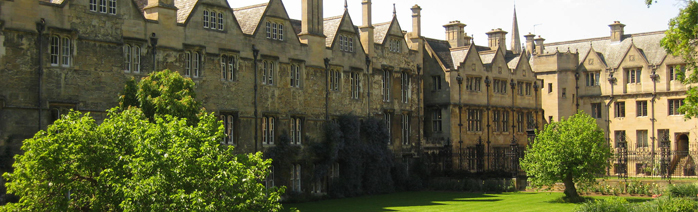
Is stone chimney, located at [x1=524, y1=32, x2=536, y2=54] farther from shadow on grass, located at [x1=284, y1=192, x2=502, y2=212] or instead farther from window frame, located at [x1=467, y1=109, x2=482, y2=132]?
shadow on grass, located at [x1=284, y1=192, x2=502, y2=212]

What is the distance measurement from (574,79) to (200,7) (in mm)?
38225

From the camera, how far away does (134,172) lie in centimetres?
2217

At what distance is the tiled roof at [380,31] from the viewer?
174 feet

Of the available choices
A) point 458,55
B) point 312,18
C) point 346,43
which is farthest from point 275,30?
point 458,55

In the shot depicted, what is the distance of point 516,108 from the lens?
210 ft

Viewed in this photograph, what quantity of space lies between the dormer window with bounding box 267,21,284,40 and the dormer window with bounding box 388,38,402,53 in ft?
34.7

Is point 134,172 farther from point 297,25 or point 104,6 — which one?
point 297,25

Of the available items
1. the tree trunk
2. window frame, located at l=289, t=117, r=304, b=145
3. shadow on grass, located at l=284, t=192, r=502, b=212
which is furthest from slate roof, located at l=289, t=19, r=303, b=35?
the tree trunk

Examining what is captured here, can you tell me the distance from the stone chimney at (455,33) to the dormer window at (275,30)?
23358mm

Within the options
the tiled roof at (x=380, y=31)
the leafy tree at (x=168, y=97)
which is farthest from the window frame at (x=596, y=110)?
the leafy tree at (x=168, y=97)

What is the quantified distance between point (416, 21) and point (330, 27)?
811 centimetres

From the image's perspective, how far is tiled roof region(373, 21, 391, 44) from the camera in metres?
53.1

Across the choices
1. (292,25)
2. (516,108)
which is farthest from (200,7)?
(516,108)

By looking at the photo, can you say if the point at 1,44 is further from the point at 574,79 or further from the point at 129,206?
the point at 574,79
